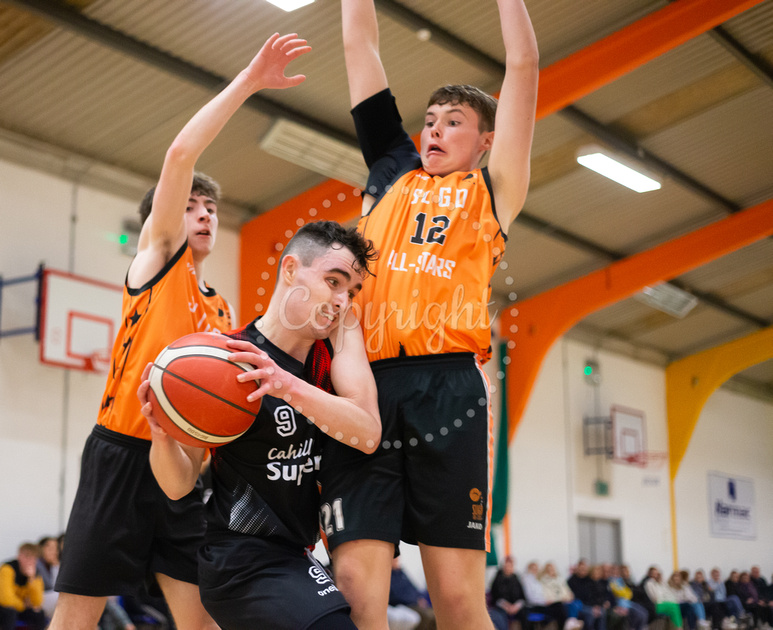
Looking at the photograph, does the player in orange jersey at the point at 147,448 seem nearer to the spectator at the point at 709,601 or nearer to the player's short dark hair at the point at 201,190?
the player's short dark hair at the point at 201,190

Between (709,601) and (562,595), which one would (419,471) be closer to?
(562,595)

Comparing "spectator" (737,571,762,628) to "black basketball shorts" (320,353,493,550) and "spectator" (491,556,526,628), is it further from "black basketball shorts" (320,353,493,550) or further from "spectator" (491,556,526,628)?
"black basketball shorts" (320,353,493,550)

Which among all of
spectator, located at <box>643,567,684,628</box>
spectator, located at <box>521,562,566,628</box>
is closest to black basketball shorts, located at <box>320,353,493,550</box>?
spectator, located at <box>521,562,566,628</box>

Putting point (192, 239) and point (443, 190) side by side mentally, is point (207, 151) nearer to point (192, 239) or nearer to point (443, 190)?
point (192, 239)

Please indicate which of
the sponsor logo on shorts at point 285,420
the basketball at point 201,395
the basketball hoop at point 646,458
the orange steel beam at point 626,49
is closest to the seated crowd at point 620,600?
the basketball hoop at point 646,458

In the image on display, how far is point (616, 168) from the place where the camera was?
12.5 meters

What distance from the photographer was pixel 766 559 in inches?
937

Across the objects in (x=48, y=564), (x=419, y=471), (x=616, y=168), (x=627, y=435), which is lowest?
(x=48, y=564)

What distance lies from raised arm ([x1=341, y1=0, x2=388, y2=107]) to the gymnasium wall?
7531 mm

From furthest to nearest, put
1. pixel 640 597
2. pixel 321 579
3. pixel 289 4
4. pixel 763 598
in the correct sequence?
pixel 763 598 → pixel 640 597 → pixel 289 4 → pixel 321 579

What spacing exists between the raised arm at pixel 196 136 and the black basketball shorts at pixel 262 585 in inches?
52.4

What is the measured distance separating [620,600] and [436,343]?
47.2 ft

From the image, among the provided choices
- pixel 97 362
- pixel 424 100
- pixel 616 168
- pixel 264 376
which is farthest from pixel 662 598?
pixel 264 376

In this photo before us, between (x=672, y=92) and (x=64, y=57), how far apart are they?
296 inches
